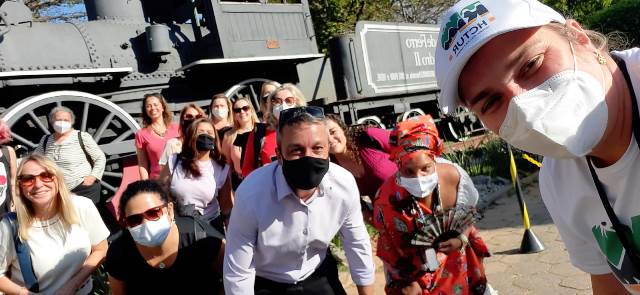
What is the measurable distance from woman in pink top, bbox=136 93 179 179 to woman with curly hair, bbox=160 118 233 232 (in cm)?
80

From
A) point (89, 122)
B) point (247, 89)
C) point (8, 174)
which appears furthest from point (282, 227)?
point (247, 89)

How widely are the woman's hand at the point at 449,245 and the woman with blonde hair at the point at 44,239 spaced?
6.43 ft

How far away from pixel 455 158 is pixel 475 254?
4.98 meters

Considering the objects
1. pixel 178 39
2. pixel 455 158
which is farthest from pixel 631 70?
pixel 178 39

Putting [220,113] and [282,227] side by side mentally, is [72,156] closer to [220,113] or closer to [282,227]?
[220,113]

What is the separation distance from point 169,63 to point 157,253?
525cm

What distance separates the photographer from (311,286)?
2.15m

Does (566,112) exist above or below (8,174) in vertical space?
above

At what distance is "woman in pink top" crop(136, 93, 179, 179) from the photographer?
14.1 ft

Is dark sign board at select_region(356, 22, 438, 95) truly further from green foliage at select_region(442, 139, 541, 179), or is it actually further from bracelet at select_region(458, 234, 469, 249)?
bracelet at select_region(458, 234, 469, 249)

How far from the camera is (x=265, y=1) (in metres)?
8.16

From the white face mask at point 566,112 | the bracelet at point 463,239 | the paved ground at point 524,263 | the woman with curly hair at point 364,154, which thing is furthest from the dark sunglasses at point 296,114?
the paved ground at point 524,263

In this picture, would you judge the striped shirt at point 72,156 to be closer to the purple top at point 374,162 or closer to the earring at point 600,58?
the purple top at point 374,162

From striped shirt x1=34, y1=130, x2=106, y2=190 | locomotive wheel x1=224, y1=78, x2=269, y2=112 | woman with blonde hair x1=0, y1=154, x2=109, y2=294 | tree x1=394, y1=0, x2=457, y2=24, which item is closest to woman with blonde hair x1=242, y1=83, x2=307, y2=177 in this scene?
A: woman with blonde hair x1=0, y1=154, x2=109, y2=294
